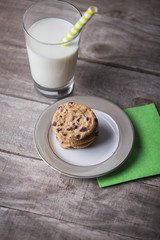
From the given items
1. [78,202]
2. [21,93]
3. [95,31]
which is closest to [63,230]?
[78,202]

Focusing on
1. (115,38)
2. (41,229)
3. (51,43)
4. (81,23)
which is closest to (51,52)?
(51,43)

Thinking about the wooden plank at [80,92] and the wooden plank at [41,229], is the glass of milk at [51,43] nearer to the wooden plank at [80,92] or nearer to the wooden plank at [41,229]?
the wooden plank at [80,92]

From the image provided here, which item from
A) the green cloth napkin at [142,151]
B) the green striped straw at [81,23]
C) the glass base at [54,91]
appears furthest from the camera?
the glass base at [54,91]

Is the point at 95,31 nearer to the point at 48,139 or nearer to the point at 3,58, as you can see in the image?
the point at 3,58

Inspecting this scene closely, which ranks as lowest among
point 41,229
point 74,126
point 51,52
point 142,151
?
point 41,229

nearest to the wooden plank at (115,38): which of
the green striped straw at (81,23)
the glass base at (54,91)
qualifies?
the glass base at (54,91)

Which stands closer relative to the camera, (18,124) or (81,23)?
(81,23)

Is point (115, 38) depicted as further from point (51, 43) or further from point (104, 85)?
point (51, 43)
